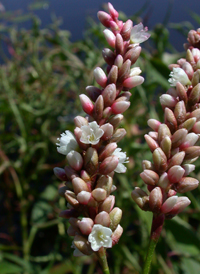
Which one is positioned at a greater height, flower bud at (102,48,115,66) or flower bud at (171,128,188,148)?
flower bud at (102,48,115,66)

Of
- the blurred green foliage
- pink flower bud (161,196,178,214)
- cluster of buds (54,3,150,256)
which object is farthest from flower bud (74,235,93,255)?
the blurred green foliage

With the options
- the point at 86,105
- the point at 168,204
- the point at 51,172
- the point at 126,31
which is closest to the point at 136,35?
the point at 126,31

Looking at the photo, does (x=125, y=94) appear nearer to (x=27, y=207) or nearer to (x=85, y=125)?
(x=85, y=125)

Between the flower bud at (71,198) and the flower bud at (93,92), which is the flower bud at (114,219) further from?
the flower bud at (93,92)

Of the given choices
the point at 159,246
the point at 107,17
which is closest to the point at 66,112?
the point at 159,246

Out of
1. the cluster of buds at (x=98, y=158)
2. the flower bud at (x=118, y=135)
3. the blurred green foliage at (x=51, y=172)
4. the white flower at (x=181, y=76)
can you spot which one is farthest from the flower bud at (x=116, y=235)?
the blurred green foliage at (x=51, y=172)

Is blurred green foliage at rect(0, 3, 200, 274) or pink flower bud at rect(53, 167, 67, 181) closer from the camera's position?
pink flower bud at rect(53, 167, 67, 181)

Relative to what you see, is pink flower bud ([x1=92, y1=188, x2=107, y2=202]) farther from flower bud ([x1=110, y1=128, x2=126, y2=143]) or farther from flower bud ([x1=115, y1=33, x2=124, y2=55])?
flower bud ([x1=115, y1=33, x2=124, y2=55])
